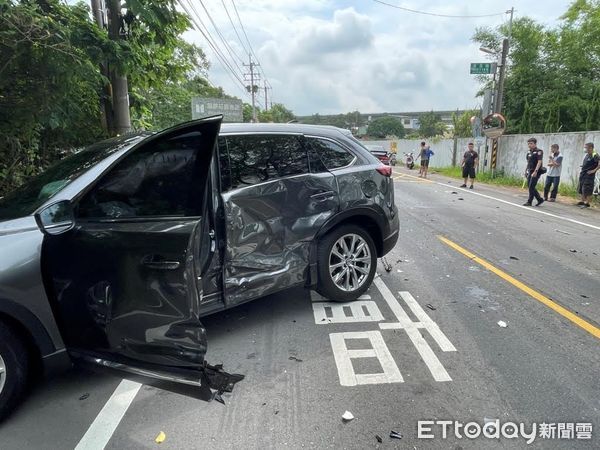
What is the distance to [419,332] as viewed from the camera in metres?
3.80

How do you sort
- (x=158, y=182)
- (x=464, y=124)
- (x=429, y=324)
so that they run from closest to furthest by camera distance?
1. (x=158, y=182)
2. (x=429, y=324)
3. (x=464, y=124)

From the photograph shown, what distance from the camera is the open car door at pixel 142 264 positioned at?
245 centimetres

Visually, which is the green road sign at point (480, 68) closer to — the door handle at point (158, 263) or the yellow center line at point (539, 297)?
the yellow center line at point (539, 297)

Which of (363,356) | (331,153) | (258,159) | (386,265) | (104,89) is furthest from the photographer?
(104,89)

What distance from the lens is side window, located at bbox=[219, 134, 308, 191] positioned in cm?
354

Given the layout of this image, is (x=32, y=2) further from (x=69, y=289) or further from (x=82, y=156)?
(x=69, y=289)

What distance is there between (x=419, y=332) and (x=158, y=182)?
2.58 meters

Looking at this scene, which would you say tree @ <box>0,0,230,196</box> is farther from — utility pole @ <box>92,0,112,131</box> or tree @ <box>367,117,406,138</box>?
tree @ <box>367,117,406,138</box>

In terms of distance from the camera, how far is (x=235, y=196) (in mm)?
3490

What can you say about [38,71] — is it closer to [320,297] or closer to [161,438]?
[320,297]

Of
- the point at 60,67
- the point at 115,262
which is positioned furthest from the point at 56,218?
the point at 60,67

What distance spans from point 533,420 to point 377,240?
2363mm

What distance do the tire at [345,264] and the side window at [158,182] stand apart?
5.76 ft

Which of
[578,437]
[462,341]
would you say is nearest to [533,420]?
[578,437]
